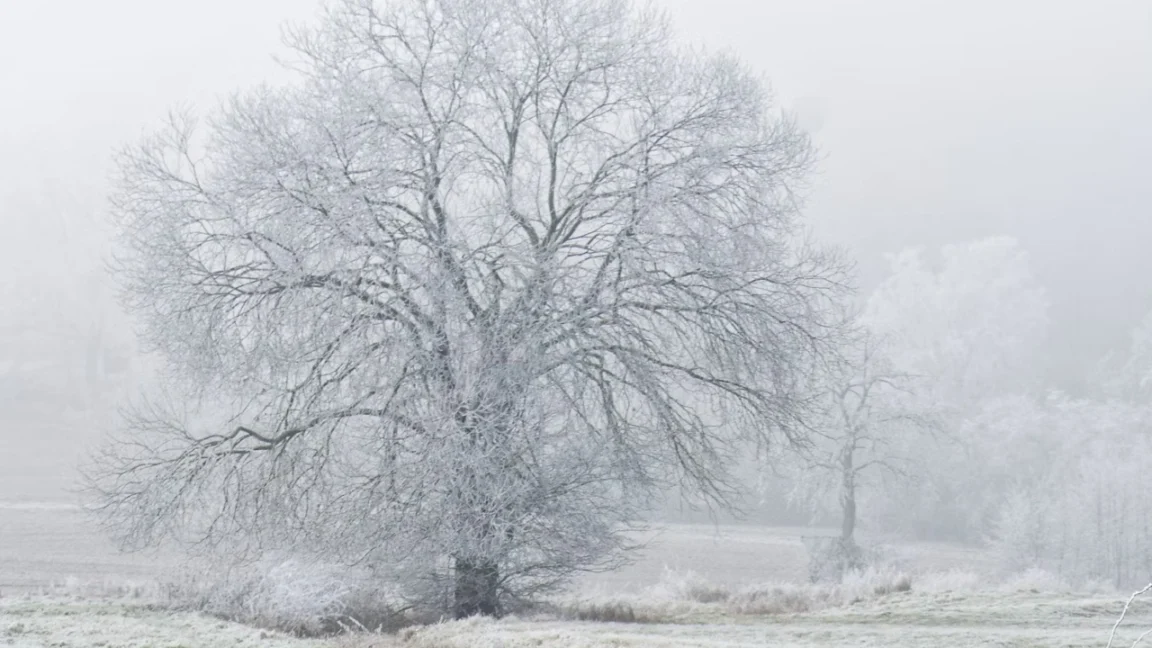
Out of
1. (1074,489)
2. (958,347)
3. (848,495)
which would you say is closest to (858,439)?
(848,495)

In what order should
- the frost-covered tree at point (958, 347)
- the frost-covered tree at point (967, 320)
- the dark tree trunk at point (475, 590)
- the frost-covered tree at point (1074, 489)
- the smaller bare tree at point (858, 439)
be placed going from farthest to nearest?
the frost-covered tree at point (967, 320), the frost-covered tree at point (958, 347), the frost-covered tree at point (1074, 489), the smaller bare tree at point (858, 439), the dark tree trunk at point (475, 590)

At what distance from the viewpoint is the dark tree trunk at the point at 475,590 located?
14.6m

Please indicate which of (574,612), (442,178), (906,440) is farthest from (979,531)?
(442,178)

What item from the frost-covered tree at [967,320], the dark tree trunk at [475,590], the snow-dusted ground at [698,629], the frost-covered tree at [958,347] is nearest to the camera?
the snow-dusted ground at [698,629]

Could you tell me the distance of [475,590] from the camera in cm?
1472

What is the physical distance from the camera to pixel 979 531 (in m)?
39.6

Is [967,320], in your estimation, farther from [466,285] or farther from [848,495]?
[466,285]

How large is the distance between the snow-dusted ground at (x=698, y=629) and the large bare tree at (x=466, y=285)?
1385 millimetres

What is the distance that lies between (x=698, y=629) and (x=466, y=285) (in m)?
4.98

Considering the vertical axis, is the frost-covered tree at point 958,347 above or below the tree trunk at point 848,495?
above

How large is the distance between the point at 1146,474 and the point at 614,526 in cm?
2607

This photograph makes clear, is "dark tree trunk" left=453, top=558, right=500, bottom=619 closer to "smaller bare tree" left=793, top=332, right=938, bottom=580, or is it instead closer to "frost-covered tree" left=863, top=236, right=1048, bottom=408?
"smaller bare tree" left=793, top=332, right=938, bottom=580

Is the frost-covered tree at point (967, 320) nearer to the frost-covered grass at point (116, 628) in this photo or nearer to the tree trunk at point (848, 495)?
the tree trunk at point (848, 495)

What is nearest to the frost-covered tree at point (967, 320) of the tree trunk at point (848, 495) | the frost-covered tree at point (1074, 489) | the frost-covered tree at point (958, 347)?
the frost-covered tree at point (958, 347)
